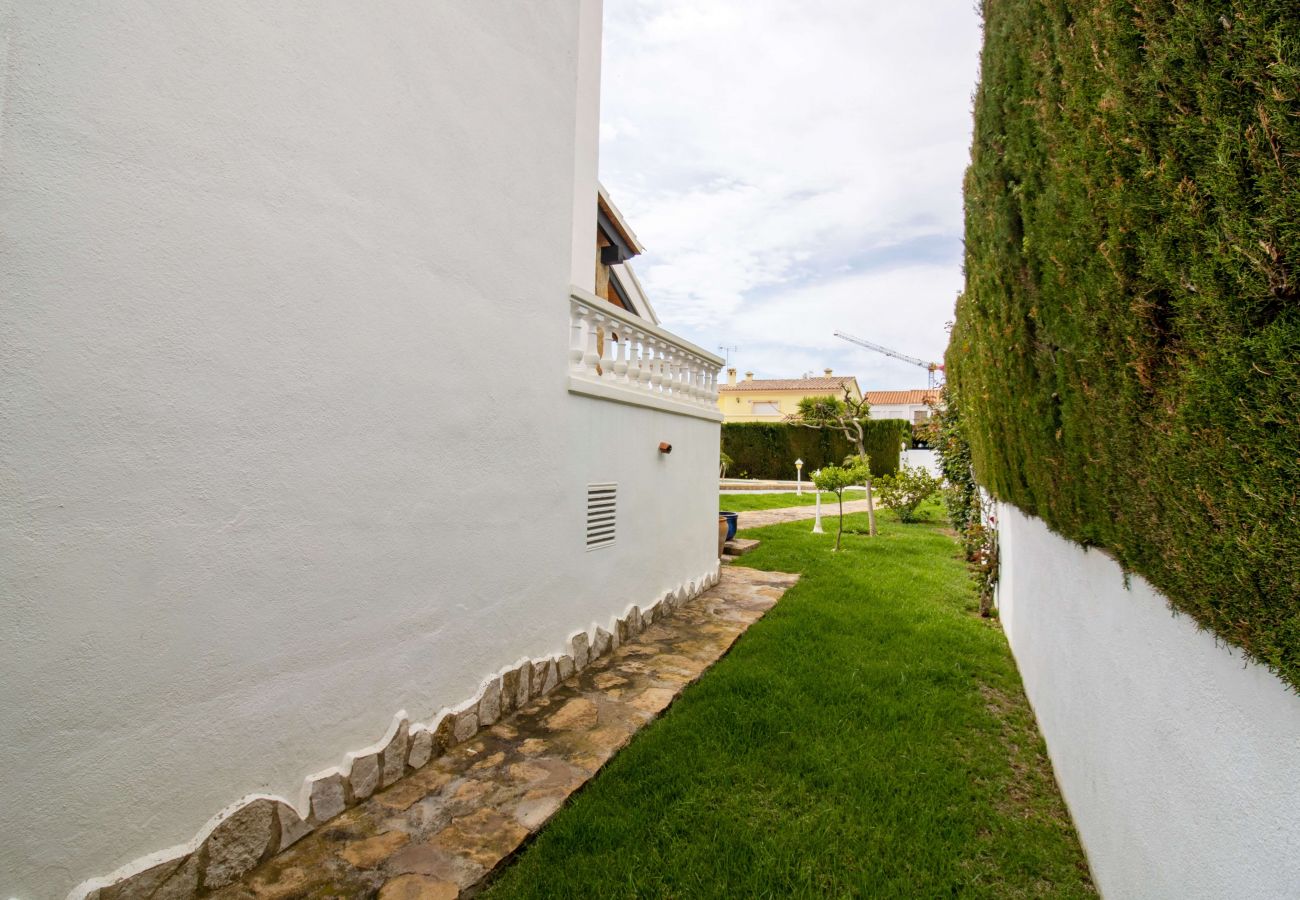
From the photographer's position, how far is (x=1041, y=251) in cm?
281

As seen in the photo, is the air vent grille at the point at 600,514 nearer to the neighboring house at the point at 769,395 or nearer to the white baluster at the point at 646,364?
the white baluster at the point at 646,364

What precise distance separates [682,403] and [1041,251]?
14.6ft

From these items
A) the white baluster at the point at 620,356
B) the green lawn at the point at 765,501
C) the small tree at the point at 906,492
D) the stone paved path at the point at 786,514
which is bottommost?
the stone paved path at the point at 786,514

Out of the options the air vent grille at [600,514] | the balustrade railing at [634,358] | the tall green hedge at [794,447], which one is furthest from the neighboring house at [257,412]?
the tall green hedge at [794,447]

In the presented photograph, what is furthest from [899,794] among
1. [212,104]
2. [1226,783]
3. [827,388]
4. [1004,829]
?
[827,388]

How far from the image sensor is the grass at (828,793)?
2600mm

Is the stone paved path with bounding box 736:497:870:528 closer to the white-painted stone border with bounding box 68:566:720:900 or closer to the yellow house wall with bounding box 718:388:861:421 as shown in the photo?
the white-painted stone border with bounding box 68:566:720:900

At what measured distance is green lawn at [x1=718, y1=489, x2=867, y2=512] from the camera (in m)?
18.4

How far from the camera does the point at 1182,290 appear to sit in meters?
1.42

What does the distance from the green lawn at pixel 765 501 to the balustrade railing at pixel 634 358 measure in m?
9.85

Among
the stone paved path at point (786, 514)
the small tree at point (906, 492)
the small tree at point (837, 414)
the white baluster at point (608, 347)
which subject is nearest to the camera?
the white baluster at point (608, 347)

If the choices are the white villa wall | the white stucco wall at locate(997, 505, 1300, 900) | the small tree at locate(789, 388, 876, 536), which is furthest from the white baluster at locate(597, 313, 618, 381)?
the white villa wall

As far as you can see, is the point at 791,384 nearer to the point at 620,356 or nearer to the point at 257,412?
the point at 620,356

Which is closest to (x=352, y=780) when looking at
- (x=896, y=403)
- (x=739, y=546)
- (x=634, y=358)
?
(x=634, y=358)
